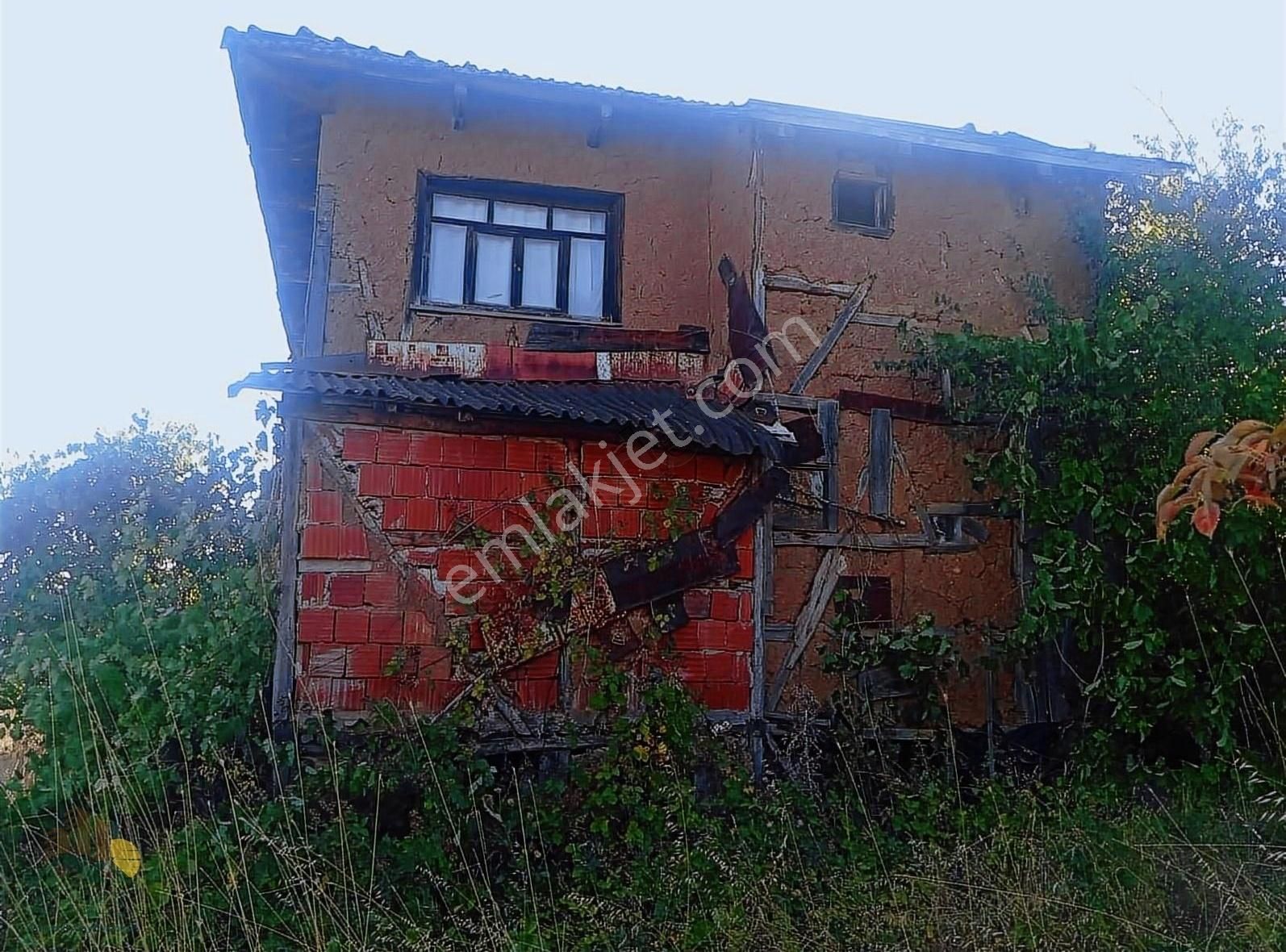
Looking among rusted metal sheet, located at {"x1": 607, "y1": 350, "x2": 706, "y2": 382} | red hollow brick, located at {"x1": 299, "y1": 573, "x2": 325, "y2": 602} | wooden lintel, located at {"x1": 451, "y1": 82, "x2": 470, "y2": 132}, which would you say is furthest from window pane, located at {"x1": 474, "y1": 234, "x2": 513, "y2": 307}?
red hollow brick, located at {"x1": 299, "y1": 573, "x2": 325, "y2": 602}

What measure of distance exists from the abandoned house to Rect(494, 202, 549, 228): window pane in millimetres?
21

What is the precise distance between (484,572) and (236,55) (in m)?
4.33

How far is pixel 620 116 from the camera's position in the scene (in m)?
8.53

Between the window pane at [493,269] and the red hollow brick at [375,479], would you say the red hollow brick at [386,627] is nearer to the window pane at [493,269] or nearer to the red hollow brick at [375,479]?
the red hollow brick at [375,479]

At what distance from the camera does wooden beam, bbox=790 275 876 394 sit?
823cm

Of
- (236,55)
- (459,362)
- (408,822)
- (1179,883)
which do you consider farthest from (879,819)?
(236,55)

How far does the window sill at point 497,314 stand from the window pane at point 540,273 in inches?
5.1

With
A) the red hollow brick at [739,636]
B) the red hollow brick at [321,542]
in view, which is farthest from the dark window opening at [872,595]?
the red hollow brick at [321,542]

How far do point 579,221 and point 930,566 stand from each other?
3.96m

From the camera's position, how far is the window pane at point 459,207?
837 cm

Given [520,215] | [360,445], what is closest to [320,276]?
[520,215]

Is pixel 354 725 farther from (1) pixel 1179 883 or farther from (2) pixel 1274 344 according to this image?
(2) pixel 1274 344

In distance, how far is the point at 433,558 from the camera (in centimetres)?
655

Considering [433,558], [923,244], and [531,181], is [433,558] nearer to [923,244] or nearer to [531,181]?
[531,181]
